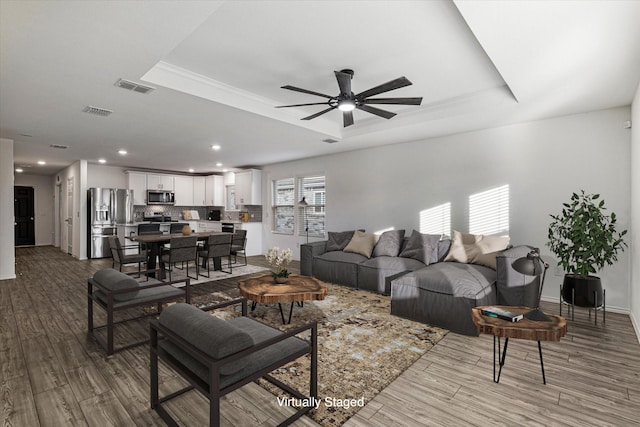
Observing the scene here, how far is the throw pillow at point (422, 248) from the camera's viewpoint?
16.0 ft

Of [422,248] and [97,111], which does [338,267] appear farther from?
[97,111]

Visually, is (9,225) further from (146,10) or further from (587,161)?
(587,161)

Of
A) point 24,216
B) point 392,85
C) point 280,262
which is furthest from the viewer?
point 24,216

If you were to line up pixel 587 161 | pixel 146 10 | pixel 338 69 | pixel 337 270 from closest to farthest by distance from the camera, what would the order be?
pixel 146 10, pixel 338 69, pixel 587 161, pixel 337 270

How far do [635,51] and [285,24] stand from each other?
114 inches

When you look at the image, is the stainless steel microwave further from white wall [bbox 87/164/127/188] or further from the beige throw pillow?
the beige throw pillow

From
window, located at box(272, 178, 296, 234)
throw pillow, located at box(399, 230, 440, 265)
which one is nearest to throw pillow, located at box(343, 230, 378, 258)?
throw pillow, located at box(399, 230, 440, 265)

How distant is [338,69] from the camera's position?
3291 millimetres

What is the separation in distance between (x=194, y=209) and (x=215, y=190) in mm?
1447

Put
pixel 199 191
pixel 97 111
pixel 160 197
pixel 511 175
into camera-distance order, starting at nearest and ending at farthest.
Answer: pixel 97 111 → pixel 511 175 → pixel 160 197 → pixel 199 191

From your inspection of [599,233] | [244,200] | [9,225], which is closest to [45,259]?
[9,225]

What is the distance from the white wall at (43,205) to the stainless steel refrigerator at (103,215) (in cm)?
464

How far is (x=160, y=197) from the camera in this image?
9.50 metres

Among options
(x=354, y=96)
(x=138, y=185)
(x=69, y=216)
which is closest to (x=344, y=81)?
(x=354, y=96)
